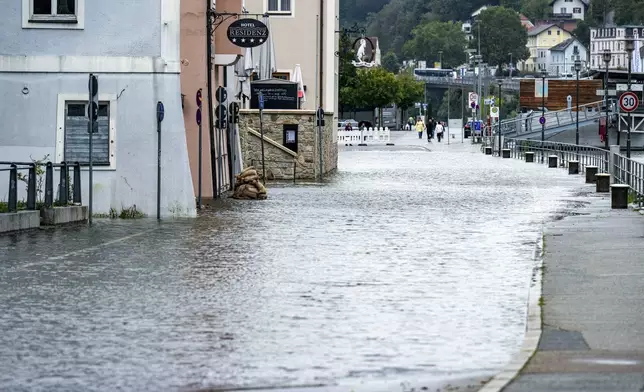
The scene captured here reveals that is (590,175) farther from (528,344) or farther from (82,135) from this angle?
(528,344)

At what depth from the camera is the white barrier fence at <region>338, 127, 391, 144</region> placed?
359 feet

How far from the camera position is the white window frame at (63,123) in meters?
28.6

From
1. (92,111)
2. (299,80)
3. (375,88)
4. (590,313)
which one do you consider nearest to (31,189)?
(92,111)

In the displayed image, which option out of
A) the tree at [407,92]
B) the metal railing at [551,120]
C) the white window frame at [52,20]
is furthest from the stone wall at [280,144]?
the tree at [407,92]

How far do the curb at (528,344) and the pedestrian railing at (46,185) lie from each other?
31.9ft

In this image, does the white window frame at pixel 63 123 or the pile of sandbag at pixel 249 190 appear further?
the pile of sandbag at pixel 249 190

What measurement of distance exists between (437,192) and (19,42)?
1369 centimetres

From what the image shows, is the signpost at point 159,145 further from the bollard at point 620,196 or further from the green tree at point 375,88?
the green tree at point 375,88

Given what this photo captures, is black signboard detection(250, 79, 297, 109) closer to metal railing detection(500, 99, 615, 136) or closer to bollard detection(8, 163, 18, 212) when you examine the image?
bollard detection(8, 163, 18, 212)

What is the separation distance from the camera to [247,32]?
125 ft

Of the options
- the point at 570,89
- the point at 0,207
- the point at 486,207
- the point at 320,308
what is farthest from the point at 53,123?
the point at 570,89

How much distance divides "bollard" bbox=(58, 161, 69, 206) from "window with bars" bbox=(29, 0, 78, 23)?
11.5ft

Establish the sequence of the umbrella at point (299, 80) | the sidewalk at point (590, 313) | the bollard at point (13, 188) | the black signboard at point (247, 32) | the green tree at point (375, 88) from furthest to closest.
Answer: the green tree at point (375, 88) < the umbrella at point (299, 80) < the black signboard at point (247, 32) < the bollard at point (13, 188) < the sidewalk at point (590, 313)

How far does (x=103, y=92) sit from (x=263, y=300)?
14401 millimetres
